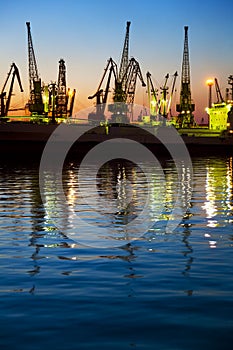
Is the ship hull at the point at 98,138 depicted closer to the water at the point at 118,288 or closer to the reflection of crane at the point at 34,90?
the reflection of crane at the point at 34,90

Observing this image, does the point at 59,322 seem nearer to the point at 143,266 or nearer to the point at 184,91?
the point at 143,266

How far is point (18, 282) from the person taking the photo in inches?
453

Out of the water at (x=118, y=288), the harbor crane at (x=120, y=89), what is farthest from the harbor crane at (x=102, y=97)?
the water at (x=118, y=288)

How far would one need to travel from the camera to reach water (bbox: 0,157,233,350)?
845 cm

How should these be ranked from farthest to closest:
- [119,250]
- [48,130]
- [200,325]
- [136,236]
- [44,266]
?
[48,130], [136,236], [119,250], [44,266], [200,325]

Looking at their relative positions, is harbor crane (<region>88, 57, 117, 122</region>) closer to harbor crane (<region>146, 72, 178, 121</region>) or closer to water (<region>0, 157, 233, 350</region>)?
harbor crane (<region>146, 72, 178, 121</region>)

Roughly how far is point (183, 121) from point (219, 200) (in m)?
171

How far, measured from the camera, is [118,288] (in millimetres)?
11133

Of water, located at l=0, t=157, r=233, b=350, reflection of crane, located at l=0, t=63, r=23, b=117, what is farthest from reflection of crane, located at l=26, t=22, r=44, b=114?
water, located at l=0, t=157, r=233, b=350

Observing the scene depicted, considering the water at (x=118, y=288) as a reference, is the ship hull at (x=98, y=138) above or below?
below

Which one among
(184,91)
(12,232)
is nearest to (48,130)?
(184,91)

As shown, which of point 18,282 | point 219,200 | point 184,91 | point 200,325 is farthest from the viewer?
point 184,91

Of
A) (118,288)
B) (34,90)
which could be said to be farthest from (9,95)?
(118,288)

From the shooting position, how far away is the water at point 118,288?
27.7 ft
